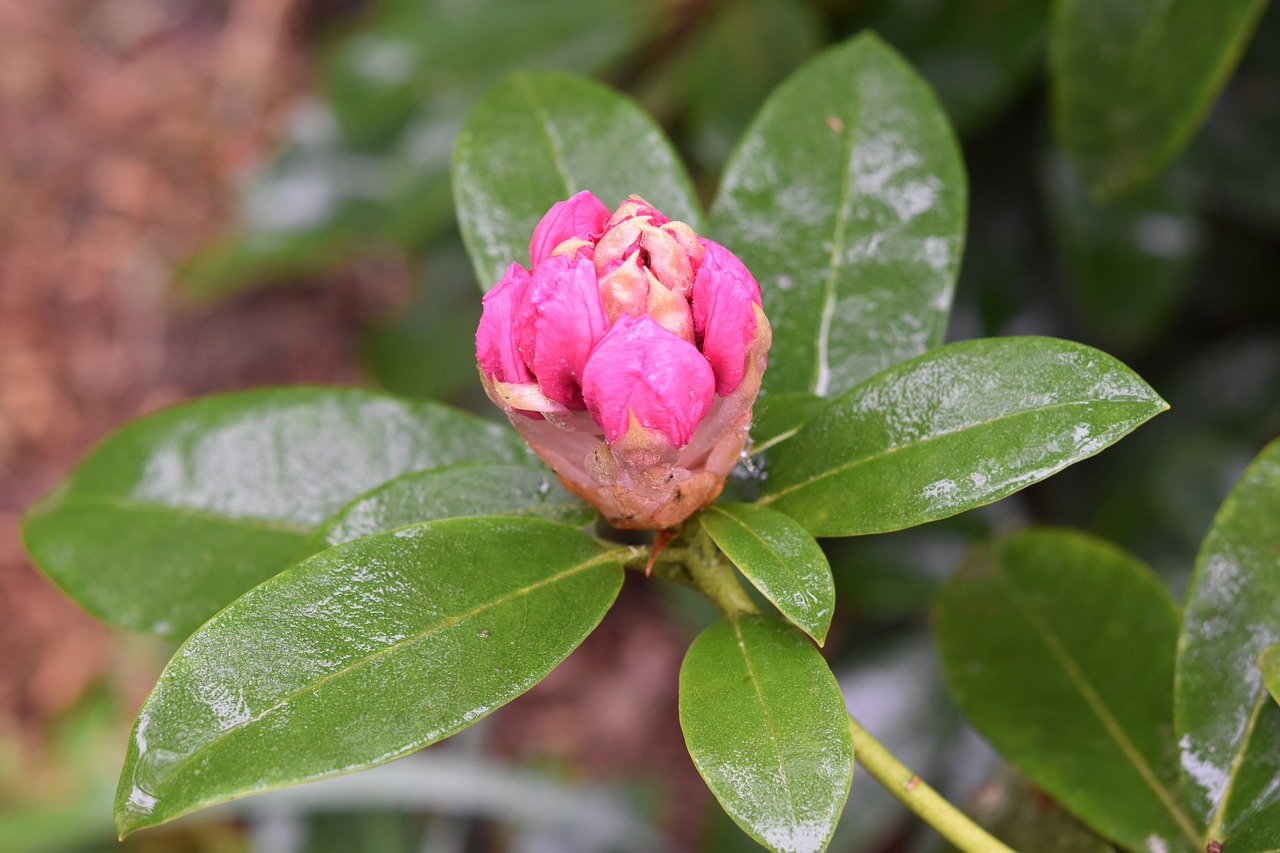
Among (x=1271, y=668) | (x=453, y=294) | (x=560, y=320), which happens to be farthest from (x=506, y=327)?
(x=453, y=294)

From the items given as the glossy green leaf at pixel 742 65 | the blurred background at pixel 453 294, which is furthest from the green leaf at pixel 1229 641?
the glossy green leaf at pixel 742 65

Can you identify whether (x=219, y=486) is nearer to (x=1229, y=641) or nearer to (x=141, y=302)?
(x=1229, y=641)

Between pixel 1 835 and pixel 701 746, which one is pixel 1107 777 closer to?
pixel 701 746

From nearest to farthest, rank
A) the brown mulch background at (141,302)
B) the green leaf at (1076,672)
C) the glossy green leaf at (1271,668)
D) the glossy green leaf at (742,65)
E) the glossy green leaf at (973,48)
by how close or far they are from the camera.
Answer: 1. the glossy green leaf at (1271,668)
2. the green leaf at (1076,672)
3. the glossy green leaf at (973,48)
4. the glossy green leaf at (742,65)
5. the brown mulch background at (141,302)

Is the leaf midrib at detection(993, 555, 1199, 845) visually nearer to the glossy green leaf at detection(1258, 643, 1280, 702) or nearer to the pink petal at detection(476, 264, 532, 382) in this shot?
the glossy green leaf at detection(1258, 643, 1280, 702)

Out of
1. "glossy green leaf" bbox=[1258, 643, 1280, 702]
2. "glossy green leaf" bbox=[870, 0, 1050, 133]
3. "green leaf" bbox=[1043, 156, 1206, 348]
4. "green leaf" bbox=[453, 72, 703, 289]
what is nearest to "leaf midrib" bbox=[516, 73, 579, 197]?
"green leaf" bbox=[453, 72, 703, 289]

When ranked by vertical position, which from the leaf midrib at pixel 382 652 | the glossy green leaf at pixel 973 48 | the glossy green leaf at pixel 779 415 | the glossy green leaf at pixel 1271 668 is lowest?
the glossy green leaf at pixel 1271 668

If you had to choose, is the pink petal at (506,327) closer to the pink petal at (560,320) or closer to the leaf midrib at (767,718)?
the pink petal at (560,320)

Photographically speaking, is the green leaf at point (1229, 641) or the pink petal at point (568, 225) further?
the green leaf at point (1229, 641)
